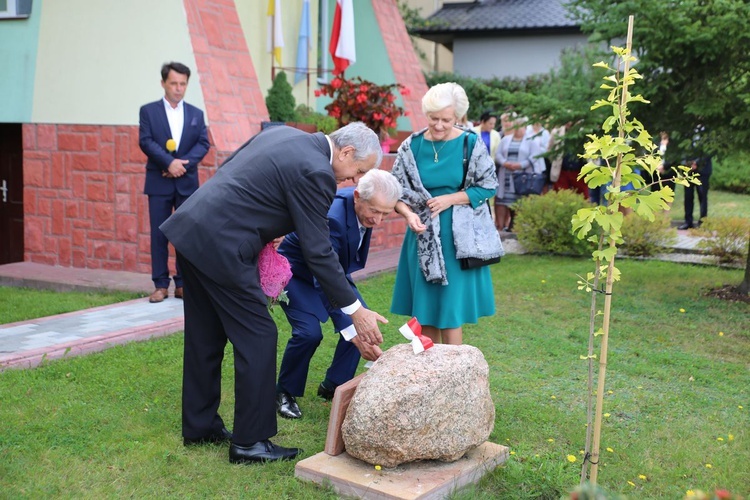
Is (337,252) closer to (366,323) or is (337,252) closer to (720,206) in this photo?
(366,323)

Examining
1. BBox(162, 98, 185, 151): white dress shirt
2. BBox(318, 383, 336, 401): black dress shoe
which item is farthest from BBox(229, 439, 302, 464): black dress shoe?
BBox(162, 98, 185, 151): white dress shirt

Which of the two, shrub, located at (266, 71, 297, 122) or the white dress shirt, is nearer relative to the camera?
the white dress shirt

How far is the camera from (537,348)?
21.5 ft

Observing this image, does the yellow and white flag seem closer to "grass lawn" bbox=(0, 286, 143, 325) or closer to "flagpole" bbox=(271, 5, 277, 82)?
"flagpole" bbox=(271, 5, 277, 82)

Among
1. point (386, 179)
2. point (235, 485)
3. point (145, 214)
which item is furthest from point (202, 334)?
point (145, 214)

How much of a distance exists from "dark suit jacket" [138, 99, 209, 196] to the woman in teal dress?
3.03 metres

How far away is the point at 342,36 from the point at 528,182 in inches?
144

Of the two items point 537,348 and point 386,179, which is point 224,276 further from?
point 537,348

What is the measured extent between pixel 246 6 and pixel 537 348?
21.2 feet

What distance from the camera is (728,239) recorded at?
10.6 m

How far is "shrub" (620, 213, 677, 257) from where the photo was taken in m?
11.1

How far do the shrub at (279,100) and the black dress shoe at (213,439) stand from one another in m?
6.98

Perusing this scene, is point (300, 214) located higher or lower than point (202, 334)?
higher

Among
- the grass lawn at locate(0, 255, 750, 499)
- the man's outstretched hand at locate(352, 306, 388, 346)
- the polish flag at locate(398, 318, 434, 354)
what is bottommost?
the grass lawn at locate(0, 255, 750, 499)
